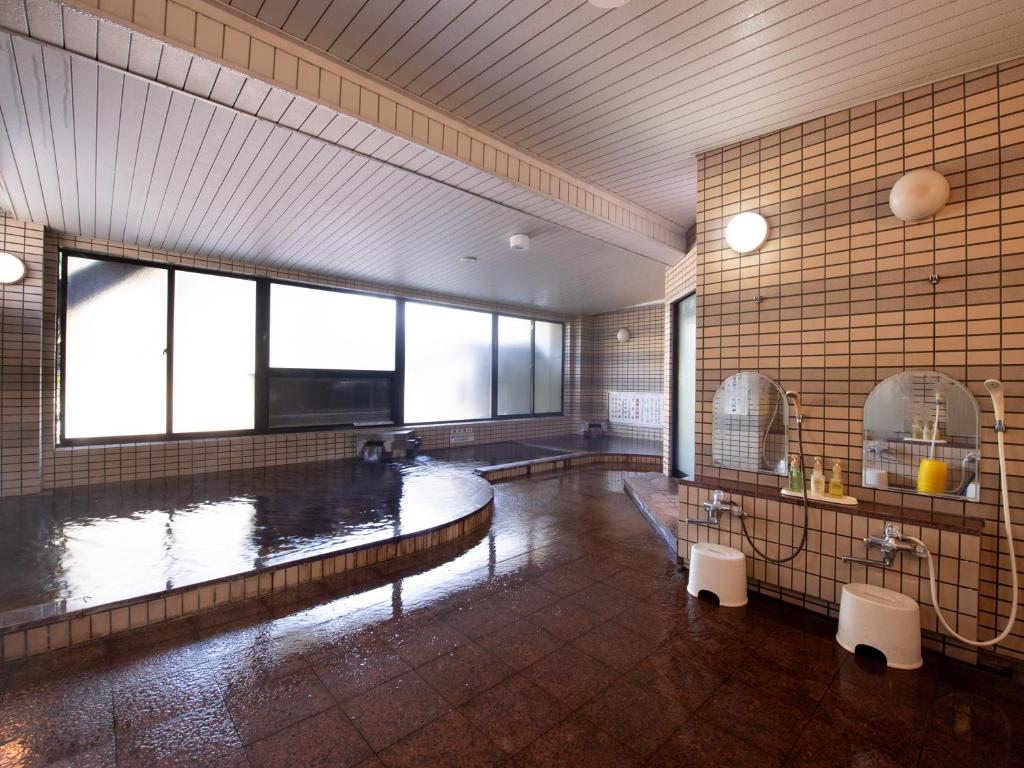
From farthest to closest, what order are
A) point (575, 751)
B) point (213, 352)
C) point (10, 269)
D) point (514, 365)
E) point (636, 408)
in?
point (514, 365), point (636, 408), point (213, 352), point (10, 269), point (575, 751)

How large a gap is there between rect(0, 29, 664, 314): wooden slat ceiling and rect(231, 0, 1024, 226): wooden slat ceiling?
47cm

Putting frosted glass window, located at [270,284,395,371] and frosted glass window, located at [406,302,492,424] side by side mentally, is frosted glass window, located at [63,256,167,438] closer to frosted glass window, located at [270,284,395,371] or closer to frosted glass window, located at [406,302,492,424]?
frosted glass window, located at [270,284,395,371]

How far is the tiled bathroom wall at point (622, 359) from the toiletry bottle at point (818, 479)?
525 cm

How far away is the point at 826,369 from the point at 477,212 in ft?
8.66

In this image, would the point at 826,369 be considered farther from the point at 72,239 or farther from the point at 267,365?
the point at 72,239

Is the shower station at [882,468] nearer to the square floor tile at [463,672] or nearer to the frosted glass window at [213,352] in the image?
the square floor tile at [463,672]

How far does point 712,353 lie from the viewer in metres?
2.84

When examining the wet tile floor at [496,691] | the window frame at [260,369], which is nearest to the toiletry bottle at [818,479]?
the wet tile floor at [496,691]

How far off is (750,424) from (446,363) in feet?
17.8

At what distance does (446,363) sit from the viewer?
7.39m

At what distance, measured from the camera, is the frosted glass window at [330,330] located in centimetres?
564

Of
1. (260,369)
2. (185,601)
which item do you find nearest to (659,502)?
(185,601)

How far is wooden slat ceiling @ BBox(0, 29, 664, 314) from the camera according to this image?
2.02 m

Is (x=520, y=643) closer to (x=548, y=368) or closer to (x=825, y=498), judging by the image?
(x=825, y=498)
